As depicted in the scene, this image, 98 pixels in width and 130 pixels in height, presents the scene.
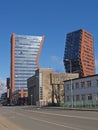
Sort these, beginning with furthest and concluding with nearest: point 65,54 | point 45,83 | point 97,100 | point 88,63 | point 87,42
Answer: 1. point 87,42
2. point 88,63
3. point 65,54
4. point 45,83
5. point 97,100

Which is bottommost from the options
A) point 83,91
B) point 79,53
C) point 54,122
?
point 54,122

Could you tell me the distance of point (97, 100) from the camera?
84.2 metres

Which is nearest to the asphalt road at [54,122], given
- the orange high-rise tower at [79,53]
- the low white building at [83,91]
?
the low white building at [83,91]

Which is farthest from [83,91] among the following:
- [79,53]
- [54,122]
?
[79,53]

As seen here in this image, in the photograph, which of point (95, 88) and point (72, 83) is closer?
point (95, 88)

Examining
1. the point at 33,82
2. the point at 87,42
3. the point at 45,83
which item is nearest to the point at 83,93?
the point at 45,83

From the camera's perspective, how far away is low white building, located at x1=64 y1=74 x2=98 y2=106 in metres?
86.1

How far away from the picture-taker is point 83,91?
304ft

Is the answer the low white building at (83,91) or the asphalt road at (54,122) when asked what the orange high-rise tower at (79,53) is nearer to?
the low white building at (83,91)

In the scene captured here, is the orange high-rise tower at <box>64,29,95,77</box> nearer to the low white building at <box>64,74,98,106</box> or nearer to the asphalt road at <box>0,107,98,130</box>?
the low white building at <box>64,74,98,106</box>

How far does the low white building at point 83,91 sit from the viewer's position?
86.1 meters

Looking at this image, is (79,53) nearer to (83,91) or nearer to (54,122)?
(83,91)

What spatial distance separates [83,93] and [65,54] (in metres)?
78.1

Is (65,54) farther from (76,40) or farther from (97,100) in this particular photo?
(97,100)
